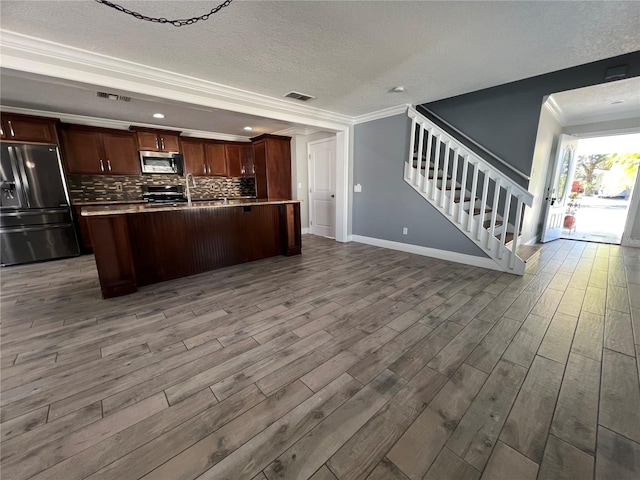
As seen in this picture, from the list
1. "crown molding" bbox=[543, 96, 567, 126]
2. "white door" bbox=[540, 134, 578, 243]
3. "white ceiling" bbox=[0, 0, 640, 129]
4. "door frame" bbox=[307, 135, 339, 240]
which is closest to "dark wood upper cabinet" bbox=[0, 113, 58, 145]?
"white ceiling" bbox=[0, 0, 640, 129]

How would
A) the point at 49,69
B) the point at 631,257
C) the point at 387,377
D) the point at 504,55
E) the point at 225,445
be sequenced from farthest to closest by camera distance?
the point at 631,257 → the point at 504,55 → the point at 49,69 → the point at 387,377 → the point at 225,445

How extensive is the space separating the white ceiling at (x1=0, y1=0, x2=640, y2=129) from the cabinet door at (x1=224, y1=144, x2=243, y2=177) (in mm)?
3161

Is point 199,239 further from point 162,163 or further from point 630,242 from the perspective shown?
point 630,242

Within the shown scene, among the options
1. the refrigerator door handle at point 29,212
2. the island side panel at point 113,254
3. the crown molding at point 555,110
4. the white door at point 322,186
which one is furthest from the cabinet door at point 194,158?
the crown molding at point 555,110

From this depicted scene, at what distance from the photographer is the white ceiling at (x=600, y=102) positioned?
133 inches

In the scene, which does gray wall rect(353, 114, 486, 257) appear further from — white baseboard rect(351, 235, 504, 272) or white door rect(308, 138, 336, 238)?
white door rect(308, 138, 336, 238)

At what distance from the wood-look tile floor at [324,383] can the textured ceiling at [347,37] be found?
7.96 feet

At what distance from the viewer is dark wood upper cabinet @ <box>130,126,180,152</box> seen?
4.83 meters

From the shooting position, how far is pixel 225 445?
117 cm

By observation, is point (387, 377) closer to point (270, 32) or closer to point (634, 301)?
point (270, 32)

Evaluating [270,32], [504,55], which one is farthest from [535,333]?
[270,32]

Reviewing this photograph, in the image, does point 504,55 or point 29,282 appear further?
point 29,282

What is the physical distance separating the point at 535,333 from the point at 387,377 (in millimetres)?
1403

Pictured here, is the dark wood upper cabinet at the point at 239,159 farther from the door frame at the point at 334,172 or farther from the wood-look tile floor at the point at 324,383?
the wood-look tile floor at the point at 324,383
